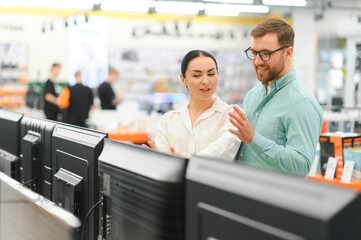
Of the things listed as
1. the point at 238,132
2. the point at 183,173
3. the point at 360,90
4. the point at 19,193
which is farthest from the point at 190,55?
the point at 360,90

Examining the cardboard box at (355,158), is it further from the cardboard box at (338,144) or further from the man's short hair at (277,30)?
the man's short hair at (277,30)

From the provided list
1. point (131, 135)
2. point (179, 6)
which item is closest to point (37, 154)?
point (131, 135)

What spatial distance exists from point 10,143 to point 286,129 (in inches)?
60.3

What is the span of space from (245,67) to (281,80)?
15.7 meters

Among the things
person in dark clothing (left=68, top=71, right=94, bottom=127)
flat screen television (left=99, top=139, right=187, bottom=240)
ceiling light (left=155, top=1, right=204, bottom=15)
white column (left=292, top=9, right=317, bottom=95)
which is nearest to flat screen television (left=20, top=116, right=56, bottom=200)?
flat screen television (left=99, top=139, right=187, bottom=240)

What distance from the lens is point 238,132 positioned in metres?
1.95

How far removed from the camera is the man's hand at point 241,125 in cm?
191

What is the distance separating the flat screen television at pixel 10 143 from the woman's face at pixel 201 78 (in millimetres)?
1030

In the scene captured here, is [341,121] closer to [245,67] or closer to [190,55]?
[190,55]

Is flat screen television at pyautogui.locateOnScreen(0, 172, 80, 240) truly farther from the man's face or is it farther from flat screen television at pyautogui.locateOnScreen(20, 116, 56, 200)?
the man's face

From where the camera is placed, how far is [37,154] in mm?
2574

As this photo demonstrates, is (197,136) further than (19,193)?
Yes

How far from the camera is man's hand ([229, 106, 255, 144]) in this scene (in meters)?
1.91

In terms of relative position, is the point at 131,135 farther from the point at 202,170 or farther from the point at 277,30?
the point at 202,170
